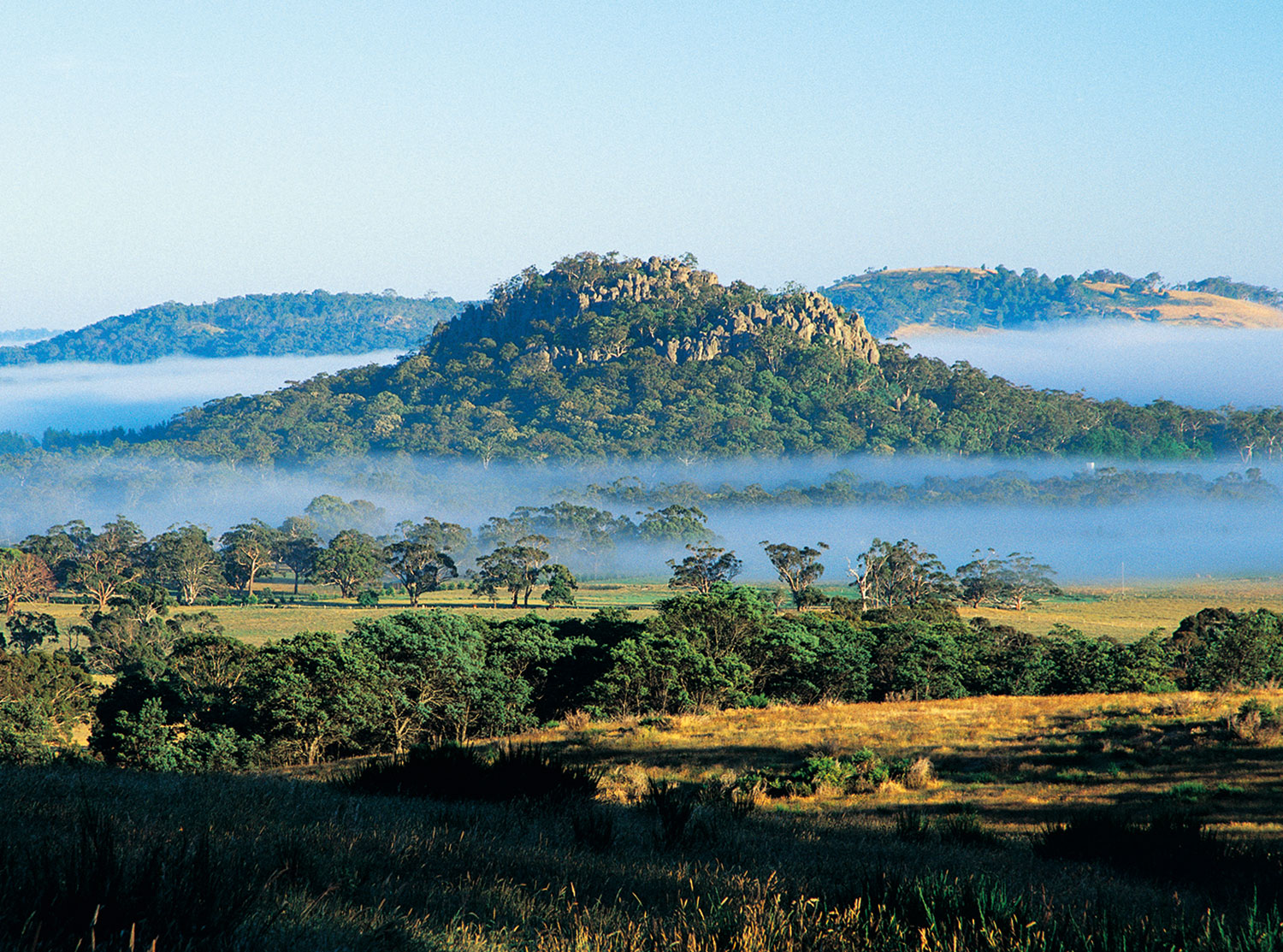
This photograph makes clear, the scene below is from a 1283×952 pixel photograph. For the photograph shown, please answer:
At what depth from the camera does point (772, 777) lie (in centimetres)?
2056

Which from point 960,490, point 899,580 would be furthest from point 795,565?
point 960,490

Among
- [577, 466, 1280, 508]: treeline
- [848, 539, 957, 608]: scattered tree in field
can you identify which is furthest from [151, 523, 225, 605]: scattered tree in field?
[577, 466, 1280, 508]: treeline

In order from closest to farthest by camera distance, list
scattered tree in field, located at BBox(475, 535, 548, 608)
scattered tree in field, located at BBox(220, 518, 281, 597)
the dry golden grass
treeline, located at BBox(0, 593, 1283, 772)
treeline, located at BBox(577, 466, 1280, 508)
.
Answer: the dry golden grass
treeline, located at BBox(0, 593, 1283, 772)
scattered tree in field, located at BBox(475, 535, 548, 608)
scattered tree in field, located at BBox(220, 518, 281, 597)
treeline, located at BBox(577, 466, 1280, 508)

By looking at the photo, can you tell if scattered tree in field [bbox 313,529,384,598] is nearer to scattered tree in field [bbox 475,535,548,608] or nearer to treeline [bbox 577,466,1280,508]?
scattered tree in field [bbox 475,535,548,608]

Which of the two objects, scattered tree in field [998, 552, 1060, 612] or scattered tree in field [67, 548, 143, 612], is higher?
scattered tree in field [67, 548, 143, 612]

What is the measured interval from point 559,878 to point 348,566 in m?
94.6

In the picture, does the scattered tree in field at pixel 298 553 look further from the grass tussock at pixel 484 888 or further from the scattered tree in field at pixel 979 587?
the grass tussock at pixel 484 888

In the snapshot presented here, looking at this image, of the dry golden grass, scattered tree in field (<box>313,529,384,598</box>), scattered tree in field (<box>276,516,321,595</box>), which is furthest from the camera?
scattered tree in field (<box>276,516,321,595</box>)

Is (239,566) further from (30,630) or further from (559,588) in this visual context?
(30,630)

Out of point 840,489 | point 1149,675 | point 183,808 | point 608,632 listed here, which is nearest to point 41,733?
point 608,632

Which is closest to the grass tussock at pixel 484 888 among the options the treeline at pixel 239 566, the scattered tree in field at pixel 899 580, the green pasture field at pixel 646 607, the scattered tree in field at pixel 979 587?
the green pasture field at pixel 646 607

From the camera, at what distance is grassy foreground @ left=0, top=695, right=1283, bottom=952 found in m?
4.52

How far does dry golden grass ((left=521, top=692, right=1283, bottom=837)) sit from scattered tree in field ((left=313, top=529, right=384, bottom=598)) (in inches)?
2805

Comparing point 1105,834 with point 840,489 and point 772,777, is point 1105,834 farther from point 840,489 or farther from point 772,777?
point 840,489
